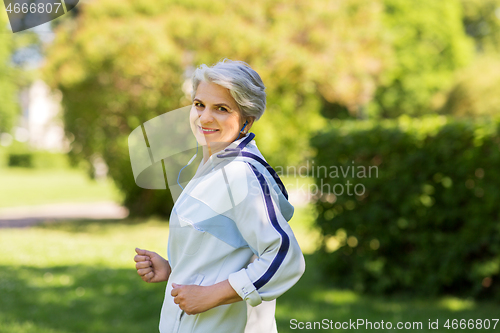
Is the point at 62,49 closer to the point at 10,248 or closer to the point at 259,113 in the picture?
the point at 10,248

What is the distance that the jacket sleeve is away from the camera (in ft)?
4.83

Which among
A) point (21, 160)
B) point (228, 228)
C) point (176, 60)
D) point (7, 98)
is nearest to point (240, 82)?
point (228, 228)

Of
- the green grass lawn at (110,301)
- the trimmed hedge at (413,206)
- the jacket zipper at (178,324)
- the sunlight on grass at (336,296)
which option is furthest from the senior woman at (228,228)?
the trimmed hedge at (413,206)

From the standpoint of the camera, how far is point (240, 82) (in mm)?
1608

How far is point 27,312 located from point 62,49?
668 cm

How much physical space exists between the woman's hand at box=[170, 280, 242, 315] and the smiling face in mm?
522

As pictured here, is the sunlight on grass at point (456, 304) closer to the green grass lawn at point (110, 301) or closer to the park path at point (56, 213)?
the green grass lawn at point (110, 301)

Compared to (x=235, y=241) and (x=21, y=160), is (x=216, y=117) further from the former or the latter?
(x=21, y=160)

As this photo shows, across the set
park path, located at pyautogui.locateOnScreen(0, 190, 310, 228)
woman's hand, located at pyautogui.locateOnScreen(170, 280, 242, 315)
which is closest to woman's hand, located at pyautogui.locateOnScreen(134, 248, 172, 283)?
woman's hand, located at pyautogui.locateOnScreen(170, 280, 242, 315)

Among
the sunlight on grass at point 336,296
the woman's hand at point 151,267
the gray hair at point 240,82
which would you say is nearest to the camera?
the gray hair at point 240,82

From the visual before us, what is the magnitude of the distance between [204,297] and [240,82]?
0.76m

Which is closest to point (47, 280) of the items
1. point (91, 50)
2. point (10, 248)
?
point (10, 248)

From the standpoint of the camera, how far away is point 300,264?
1516 mm

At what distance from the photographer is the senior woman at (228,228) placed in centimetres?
149
